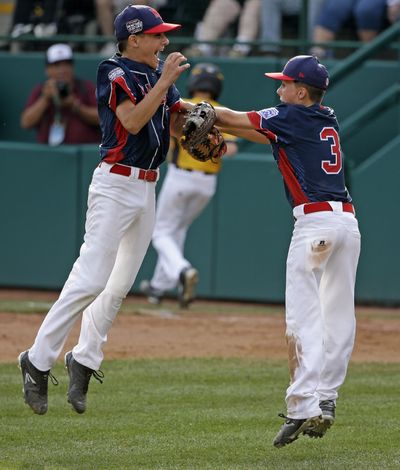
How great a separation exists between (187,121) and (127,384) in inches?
88.9

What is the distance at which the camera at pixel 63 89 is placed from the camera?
12203 millimetres

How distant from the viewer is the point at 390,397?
739 cm

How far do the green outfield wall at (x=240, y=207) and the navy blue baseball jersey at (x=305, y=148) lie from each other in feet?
18.4

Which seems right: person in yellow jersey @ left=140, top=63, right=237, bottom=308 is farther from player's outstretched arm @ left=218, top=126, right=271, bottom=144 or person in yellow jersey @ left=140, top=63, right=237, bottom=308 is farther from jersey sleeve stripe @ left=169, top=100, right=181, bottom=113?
player's outstretched arm @ left=218, top=126, right=271, bottom=144

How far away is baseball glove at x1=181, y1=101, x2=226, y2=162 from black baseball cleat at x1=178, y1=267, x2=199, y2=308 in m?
4.33

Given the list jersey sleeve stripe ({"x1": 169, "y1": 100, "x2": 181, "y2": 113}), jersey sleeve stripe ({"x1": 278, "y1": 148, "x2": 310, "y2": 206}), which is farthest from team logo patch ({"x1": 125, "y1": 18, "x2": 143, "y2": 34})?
jersey sleeve stripe ({"x1": 278, "y1": 148, "x2": 310, "y2": 206})

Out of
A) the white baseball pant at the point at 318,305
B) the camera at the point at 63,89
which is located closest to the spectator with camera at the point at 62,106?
the camera at the point at 63,89

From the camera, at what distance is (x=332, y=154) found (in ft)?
19.7

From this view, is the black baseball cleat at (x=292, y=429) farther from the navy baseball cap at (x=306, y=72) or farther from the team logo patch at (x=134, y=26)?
the team logo patch at (x=134, y=26)

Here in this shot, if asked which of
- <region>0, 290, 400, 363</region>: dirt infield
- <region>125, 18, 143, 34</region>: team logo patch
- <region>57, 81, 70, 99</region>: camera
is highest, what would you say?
<region>125, 18, 143, 34</region>: team logo patch

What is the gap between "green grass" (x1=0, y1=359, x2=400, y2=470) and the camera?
565 centimetres


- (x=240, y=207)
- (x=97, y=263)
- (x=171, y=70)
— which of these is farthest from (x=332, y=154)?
(x=240, y=207)

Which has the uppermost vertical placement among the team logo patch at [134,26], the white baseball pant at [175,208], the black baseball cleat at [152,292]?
the team logo patch at [134,26]

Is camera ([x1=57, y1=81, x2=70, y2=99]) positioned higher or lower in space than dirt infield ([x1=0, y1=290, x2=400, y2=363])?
higher
